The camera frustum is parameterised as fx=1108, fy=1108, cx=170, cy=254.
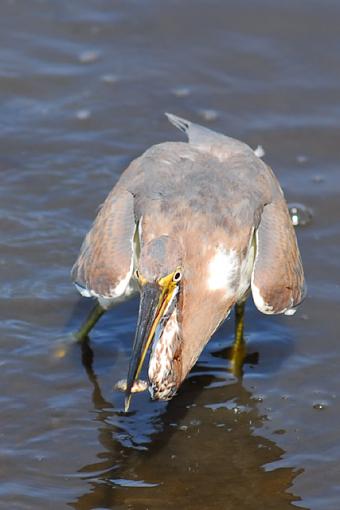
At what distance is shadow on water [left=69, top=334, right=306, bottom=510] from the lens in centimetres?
624

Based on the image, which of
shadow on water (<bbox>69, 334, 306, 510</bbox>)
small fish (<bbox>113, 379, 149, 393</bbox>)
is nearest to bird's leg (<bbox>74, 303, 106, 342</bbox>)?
shadow on water (<bbox>69, 334, 306, 510</bbox>)

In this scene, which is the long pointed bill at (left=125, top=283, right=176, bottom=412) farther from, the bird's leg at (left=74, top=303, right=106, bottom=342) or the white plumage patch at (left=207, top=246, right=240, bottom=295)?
the bird's leg at (left=74, top=303, right=106, bottom=342)

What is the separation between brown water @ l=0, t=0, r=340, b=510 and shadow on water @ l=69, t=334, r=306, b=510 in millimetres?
12

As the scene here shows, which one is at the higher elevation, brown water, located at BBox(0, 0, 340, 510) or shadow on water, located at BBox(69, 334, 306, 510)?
brown water, located at BBox(0, 0, 340, 510)

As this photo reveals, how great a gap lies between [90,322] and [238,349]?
3.33ft

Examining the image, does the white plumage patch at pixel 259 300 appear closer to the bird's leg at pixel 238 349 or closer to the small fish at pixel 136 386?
the bird's leg at pixel 238 349

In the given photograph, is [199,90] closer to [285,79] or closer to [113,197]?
[285,79]

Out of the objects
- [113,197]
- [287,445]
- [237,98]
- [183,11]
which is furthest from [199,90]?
[287,445]

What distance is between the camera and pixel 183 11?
11016 mm

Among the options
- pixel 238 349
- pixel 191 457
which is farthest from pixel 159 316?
pixel 238 349

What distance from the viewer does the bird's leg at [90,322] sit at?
24.1 feet

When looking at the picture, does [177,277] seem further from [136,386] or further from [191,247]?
[136,386]

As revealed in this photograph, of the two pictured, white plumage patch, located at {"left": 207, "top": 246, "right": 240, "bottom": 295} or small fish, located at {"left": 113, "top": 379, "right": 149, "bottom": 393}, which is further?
white plumage patch, located at {"left": 207, "top": 246, "right": 240, "bottom": 295}

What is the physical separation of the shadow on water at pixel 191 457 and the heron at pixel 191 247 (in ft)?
1.61
